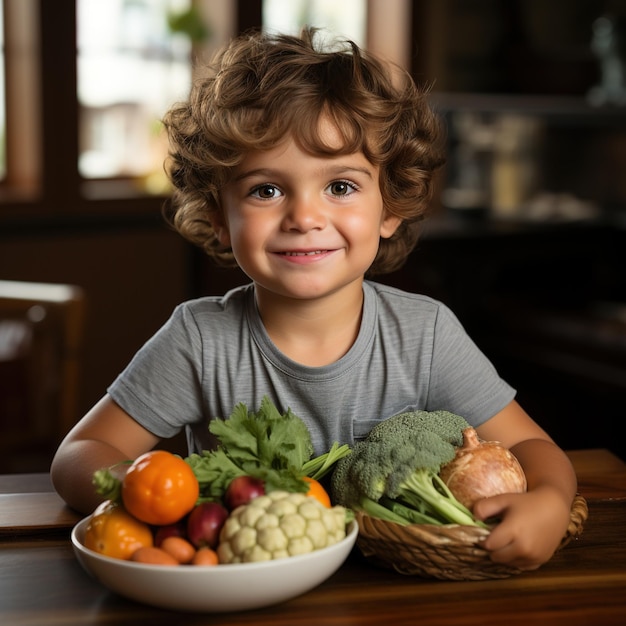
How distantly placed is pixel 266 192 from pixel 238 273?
2282mm

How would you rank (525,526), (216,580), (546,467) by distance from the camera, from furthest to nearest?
(546,467)
(525,526)
(216,580)

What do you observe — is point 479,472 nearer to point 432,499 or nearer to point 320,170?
point 432,499

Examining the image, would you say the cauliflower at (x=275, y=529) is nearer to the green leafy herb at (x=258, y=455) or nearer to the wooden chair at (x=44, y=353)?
the green leafy herb at (x=258, y=455)

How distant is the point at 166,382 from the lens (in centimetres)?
147

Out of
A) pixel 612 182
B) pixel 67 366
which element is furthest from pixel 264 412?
pixel 612 182

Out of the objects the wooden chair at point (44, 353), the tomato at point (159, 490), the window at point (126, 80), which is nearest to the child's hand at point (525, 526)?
the tomato at point (159, 490)

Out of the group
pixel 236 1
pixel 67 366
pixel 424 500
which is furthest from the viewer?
pixel 236 1

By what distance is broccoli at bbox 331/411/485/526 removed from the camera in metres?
1.08

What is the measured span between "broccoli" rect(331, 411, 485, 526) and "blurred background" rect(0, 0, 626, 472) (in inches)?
95.2

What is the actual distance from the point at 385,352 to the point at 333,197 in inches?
10.6

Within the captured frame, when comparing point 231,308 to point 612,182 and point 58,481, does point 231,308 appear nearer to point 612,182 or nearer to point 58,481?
point 58,481

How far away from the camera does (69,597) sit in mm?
1041

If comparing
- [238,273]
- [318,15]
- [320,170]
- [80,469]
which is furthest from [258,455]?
[318,15]

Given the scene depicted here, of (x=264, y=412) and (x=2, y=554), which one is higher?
(x=264, y=412)
